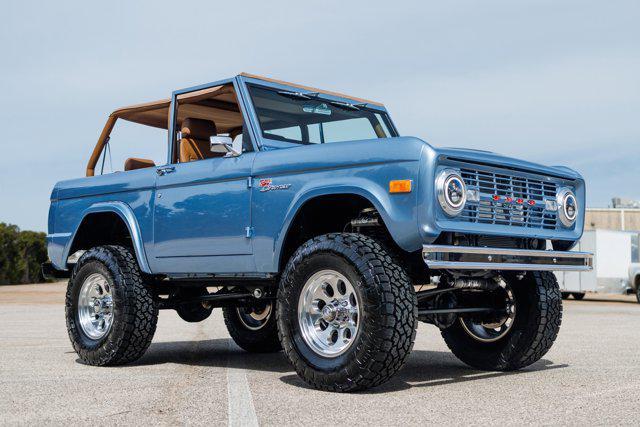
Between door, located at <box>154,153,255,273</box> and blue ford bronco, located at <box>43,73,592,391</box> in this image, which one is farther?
door, located at <box>154,153,255,273</box>

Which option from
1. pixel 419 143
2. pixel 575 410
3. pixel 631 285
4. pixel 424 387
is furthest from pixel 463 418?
pixel 631 285

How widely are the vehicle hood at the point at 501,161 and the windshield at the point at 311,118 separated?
1738 mm

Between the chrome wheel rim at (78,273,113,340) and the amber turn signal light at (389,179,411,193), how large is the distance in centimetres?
331

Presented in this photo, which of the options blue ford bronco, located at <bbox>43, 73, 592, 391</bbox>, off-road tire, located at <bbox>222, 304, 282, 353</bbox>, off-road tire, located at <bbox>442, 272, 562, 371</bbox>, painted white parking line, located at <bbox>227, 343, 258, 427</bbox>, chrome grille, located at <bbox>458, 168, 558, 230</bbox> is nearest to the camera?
painted white parking line, located at <bbox>227, 343, 258, 427</bbox>

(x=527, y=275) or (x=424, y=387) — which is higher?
(x=527, y=275)

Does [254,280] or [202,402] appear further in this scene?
[254,280]

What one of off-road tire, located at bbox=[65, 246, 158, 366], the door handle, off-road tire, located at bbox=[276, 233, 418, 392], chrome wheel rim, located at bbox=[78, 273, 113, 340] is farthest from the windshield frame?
chrome wheel rim, located at bbox=[78, 273, 113, 340]

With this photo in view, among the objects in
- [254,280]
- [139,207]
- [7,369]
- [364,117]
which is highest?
[364,117]

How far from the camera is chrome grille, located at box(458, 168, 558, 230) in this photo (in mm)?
5922

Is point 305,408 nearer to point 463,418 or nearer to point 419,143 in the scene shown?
point 463,418

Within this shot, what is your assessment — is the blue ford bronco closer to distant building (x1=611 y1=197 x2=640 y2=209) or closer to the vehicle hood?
the vehicle hood

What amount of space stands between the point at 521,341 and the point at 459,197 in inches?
70.2

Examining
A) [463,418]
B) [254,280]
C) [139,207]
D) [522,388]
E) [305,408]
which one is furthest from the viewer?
[139,207]

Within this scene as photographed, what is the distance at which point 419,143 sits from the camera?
5570 millimetres
